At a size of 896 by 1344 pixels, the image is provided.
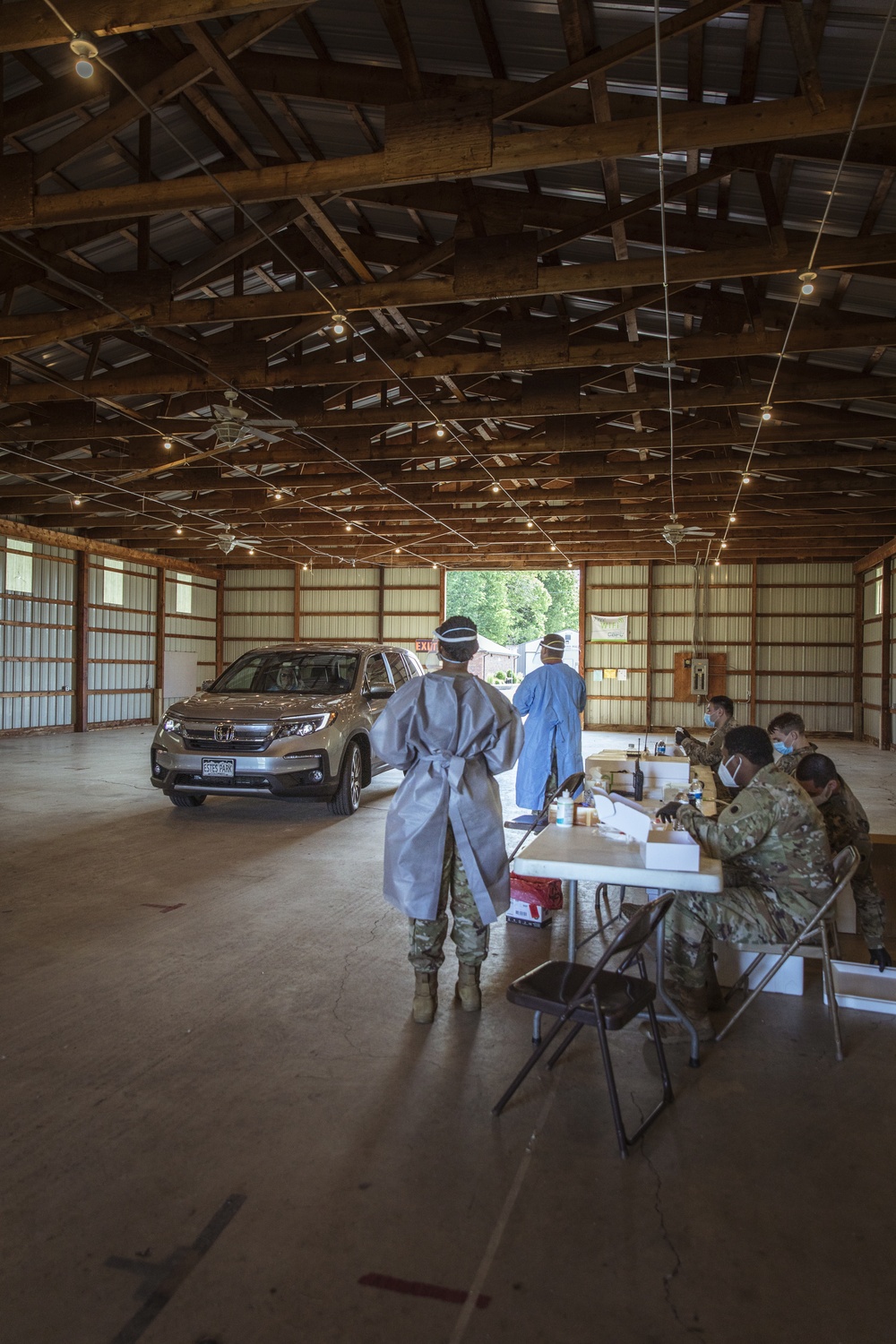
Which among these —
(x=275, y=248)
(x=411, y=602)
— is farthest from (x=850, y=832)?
(x=411, y=602)

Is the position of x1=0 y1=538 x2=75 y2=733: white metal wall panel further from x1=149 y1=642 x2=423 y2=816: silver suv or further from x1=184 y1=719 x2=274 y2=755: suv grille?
x1=184 y1=719 x2=274 y2=755: suv grille

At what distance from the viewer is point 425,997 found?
3529mm

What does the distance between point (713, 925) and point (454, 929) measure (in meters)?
1.09

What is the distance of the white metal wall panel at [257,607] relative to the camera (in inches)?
986

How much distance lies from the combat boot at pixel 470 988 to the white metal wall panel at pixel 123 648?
18468mm

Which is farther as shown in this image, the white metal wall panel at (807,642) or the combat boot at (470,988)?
the white metal wall panel at (807,642)

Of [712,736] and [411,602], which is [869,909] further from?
[411,602]

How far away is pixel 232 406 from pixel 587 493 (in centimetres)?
777

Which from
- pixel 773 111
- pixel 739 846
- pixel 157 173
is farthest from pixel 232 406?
pixel 739 846

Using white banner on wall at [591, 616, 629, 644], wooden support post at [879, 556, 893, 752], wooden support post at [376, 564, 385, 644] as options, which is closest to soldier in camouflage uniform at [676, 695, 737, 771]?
wooden support post at [879, 556, 893, 752]

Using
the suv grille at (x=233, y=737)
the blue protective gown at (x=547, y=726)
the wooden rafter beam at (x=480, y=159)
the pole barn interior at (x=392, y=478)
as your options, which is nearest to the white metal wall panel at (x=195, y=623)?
the pole barn interior at (x=392, y=478)

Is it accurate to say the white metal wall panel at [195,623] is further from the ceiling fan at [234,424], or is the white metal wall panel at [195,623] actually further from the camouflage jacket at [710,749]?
the camouflage jacket at [710,749]

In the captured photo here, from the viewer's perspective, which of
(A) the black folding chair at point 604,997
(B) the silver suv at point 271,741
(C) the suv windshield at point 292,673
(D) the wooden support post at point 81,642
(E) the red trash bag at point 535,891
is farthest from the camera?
(D) the wooden support post at point 81,642

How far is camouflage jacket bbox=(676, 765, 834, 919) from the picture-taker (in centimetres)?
340
